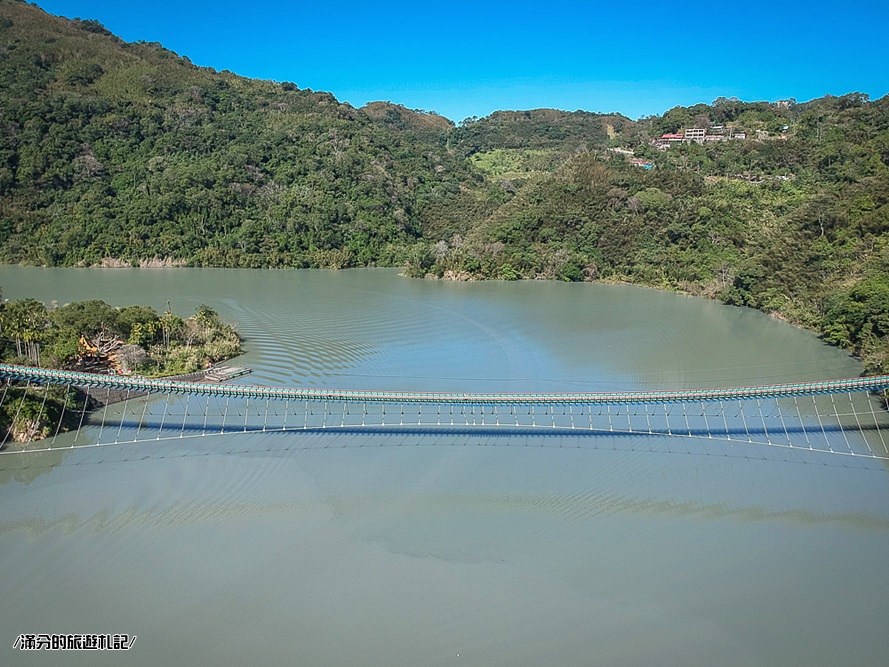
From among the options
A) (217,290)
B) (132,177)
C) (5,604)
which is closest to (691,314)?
(217,290)

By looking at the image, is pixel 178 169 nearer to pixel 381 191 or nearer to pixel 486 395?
pixel 381 191

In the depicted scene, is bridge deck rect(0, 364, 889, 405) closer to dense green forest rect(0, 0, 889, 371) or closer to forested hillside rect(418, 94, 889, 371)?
forested hillside rect(418, 94, 889, 371)

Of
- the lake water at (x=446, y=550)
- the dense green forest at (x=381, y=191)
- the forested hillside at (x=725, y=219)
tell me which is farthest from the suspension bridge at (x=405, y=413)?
the dense green forest at (x=381, y=191)

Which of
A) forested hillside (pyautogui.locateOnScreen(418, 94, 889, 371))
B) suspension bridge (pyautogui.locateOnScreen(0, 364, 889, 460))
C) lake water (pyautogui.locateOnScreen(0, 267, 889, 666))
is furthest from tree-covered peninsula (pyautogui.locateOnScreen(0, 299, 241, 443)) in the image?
forested hillside (pyautogui.locateOnScreen(418, 94, 889, 371))

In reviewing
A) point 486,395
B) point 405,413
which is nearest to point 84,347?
point 405,413

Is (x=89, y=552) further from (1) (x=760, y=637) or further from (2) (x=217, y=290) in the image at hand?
(2) (x=217, y=290)

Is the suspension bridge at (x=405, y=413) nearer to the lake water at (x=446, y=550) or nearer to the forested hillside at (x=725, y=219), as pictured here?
the lake water at (x=446, y=550)
